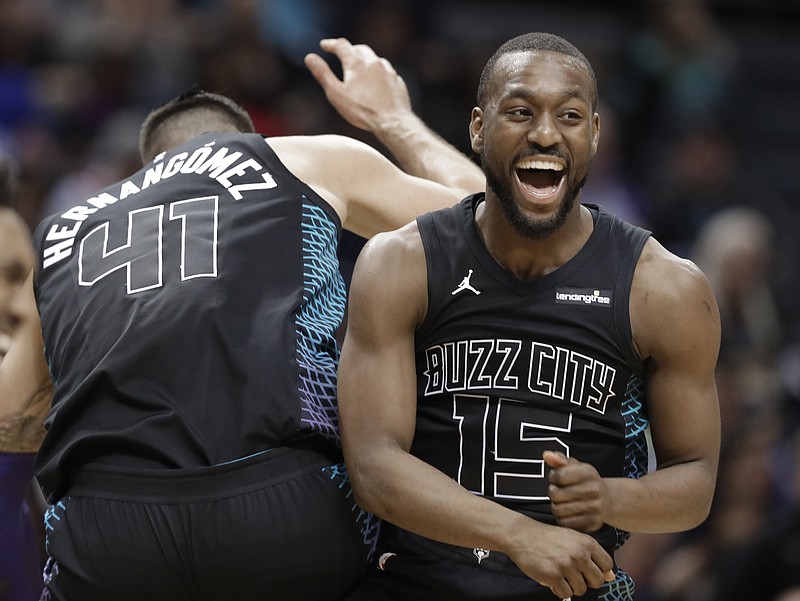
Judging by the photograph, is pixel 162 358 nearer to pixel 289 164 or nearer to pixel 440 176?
pixel 289 164

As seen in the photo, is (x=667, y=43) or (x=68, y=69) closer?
(x=68, y=69)

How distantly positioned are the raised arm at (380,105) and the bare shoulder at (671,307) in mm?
1295

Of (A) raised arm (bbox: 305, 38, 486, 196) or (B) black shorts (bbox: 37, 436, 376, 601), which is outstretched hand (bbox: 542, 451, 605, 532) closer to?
(B) black shorts (bbox: 37, 436, 376, 601)

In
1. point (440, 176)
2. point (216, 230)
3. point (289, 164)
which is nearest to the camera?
point (216, 230)

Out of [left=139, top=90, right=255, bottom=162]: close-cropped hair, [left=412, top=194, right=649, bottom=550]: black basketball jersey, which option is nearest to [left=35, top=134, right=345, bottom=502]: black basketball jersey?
[left=412, top=194, right=649, bottom=550]: black basketball jersey

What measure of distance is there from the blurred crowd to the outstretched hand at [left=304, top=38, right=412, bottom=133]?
2.95 metres

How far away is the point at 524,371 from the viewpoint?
9.50 feet

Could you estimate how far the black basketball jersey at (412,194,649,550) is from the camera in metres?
2.89

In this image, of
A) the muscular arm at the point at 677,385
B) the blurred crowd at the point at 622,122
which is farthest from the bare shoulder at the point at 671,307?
the blurred crowd at the point at 622,122

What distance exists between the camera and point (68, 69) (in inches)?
325

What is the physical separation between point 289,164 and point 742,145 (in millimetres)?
7355

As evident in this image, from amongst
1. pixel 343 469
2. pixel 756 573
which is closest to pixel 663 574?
pixel 756 573

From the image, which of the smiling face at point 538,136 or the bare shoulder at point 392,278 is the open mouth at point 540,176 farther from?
the bare shoulder at point 392,278

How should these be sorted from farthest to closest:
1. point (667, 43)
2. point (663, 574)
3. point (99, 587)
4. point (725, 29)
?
1. point (725, 29)
2. point (667, 43)
3. point (663, 574)
4. point (99, 587)
